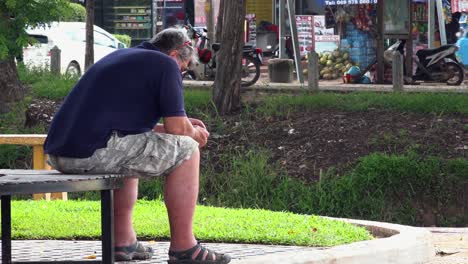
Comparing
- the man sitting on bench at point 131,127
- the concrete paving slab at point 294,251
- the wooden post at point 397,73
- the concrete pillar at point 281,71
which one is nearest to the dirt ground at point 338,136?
the wooden post at point 397,73

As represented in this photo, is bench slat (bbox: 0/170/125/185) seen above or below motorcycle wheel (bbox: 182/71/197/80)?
below

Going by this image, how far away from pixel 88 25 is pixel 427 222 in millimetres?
11026

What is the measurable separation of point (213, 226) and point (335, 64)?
17.6m

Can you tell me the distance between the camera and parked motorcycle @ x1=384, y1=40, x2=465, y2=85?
20469 mm

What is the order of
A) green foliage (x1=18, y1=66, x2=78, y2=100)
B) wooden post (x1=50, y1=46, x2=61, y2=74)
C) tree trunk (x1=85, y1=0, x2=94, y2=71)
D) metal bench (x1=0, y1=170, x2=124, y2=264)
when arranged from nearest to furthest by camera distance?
metal bench (x1=0, y1=170, x2=124, y2=264)
green foliage (x1=18, y1=66, x2=78, y2=100)
wooden post (x1=50, y1=46, x2=61, y2=74)
tree trunk (x1=85, y1=0, x2=94, y2=71)

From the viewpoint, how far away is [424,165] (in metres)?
11.8

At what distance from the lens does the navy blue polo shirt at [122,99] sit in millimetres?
5938

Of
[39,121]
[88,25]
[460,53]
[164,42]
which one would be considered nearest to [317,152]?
[39,121]

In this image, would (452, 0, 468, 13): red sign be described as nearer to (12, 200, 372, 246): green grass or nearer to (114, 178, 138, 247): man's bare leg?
(12, 200, 372, 246): green grass

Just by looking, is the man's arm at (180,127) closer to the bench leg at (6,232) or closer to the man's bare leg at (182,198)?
the man's bare leg at (182,198)

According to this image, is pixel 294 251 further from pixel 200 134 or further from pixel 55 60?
pixel 55 60

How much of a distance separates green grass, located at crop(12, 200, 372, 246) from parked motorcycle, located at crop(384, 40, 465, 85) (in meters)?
11.9

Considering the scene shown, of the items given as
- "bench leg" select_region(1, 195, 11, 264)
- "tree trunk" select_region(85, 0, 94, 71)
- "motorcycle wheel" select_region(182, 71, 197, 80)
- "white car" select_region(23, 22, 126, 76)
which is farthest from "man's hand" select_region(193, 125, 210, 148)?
"white car" select_region(23, 22, 126, 76)

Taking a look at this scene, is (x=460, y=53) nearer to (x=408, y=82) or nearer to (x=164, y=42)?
(x=408, y=82)
